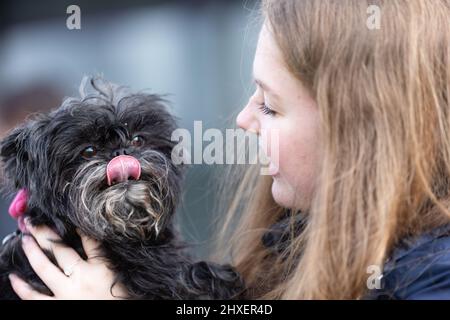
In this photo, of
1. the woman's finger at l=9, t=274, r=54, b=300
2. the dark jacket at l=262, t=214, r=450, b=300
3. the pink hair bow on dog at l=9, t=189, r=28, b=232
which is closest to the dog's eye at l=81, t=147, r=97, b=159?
the pink hair bow on dog at l=9, t=189, r=28, b=232

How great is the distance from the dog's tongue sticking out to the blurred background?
326 centimetres

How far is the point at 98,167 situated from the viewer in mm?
1973

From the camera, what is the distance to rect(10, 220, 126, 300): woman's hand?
200 centimetres

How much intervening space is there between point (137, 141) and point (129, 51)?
358 centimetres

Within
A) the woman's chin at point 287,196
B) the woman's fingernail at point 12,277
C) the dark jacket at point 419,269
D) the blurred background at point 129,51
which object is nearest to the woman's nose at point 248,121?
the woman's chin at point 287,196

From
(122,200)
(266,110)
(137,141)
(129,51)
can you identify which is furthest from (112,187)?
(129,51)

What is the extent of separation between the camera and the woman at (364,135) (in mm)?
1654

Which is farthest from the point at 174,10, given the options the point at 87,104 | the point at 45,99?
the point at 87,104

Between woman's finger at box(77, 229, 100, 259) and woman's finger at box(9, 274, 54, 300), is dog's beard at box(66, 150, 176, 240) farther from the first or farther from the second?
woman's finger at box(9, 274, 54, 300)

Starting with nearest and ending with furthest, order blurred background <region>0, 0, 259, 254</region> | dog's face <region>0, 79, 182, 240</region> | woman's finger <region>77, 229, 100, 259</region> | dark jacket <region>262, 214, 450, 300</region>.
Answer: dark jacket <region>262, 214, 450, 300</region>
dog's face <region>0, 79, 182, 240</region>
woman's finger <region>77, 229, 100, 259</region>
blurred background <region>0, 0, 259, 254</region>

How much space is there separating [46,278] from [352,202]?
0.97 metres

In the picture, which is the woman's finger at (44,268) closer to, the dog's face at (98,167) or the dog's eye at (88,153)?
the dog's face at (98,167)

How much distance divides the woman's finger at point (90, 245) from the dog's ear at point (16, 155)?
10.1 inches
